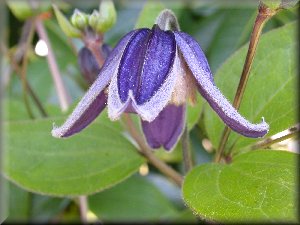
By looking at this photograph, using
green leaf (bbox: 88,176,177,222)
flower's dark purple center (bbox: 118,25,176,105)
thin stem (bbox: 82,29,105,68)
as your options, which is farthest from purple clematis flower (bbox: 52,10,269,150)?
green leaf (bbox: 88,176,177,222)

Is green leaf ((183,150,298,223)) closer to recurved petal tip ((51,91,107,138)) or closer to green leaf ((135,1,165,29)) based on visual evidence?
recurved petal tip ((51,91,107,138))

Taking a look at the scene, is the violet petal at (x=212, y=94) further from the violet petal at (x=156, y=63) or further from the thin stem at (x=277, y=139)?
the thin stem at (x=277, y=139)

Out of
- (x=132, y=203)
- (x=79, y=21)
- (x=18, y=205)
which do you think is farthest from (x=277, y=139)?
(x=18, y=205)

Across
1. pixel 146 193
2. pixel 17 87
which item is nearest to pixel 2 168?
pixel 146 193

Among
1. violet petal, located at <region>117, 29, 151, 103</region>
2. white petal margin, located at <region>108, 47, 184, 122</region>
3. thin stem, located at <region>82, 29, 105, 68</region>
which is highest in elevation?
violet petal, located at <region>117, 29, 151, 103</region>

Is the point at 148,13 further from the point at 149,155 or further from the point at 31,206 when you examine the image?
the point at 31,206

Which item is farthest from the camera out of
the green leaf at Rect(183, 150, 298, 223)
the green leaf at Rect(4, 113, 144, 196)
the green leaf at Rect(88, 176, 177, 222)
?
the green leaf at Rect(88, 176, 177, 222)
